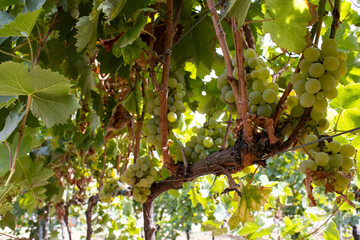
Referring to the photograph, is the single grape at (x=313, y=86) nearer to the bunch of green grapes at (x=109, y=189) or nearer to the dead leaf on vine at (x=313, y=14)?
the dead leaf on vine at (x=313, y=14)

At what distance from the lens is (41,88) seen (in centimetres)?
75

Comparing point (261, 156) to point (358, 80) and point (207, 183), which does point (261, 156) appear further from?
point (207, 183)

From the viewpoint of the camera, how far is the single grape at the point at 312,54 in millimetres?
590

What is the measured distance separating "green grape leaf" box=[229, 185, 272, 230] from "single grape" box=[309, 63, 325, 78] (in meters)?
0.47

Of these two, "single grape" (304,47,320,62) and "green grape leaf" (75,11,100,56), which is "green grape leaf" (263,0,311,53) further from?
"green grape leaf" (75,11,100,56)

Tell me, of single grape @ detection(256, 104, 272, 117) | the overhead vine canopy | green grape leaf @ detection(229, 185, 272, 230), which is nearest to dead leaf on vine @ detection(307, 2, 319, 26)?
the overhead vine canopy

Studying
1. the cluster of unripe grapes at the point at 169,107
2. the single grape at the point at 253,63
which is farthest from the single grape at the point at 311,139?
the cluster of unripe grapes at the point at 169,107

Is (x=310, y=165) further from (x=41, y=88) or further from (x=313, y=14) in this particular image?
(x=41, y=88)

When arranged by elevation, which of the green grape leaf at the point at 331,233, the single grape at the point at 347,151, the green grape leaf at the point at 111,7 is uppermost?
the green grape leaf at the point at 111,7

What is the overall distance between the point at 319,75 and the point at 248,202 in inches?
19.5

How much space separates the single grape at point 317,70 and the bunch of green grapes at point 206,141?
47 cm

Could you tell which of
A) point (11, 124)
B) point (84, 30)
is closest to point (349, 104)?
point (84, 30)

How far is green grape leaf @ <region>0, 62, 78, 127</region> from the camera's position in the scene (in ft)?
2.24

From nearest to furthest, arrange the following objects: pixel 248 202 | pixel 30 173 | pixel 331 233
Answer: pixel 248 202 → pixel 30 173 → pixel 331 233
